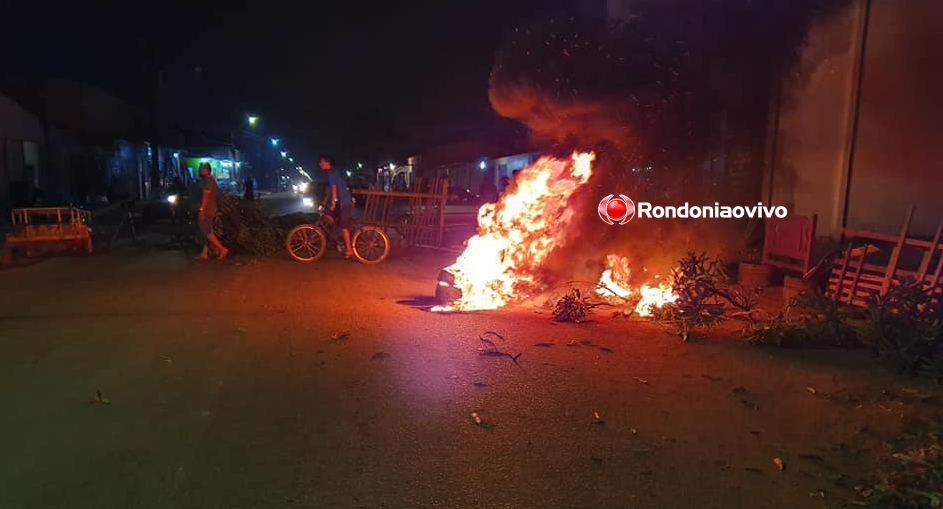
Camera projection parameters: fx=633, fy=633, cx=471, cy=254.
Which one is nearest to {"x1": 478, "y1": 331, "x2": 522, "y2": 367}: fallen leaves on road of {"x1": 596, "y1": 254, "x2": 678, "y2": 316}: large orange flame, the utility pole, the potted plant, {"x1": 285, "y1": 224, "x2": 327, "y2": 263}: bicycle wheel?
{"x1": 596, "y1": 254, "x2": 678, "y2": 316}: large orange flame

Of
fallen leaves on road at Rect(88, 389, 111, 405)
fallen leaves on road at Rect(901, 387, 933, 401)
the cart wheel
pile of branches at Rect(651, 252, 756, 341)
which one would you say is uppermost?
the cart wheel

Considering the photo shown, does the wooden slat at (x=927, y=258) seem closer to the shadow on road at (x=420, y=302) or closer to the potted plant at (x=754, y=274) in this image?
the potted plant at (x=754, y=274)

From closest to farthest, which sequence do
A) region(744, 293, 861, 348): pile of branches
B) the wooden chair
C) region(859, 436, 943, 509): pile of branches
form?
region(859, 436, 943, 509): pile of branches → region(744, 293, 861, 348): pile of branches → the wooden chair

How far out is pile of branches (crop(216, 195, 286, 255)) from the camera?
12887 millimetres

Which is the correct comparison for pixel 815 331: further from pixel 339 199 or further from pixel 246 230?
pixel 246 230

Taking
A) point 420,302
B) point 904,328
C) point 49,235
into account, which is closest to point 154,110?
point 49,235

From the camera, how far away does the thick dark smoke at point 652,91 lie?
9242 millimetres

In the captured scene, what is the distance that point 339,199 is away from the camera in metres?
12.0

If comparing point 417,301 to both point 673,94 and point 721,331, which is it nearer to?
point 721,331

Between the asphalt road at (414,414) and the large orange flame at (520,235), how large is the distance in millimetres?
985

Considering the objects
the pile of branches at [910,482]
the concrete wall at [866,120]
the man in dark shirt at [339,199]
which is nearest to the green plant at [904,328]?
the pile of branches at [910,482]

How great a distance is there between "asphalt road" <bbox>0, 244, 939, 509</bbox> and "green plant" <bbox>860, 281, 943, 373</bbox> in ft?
0.75

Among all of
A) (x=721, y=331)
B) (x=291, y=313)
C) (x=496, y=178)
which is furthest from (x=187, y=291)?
(x=496, y=178)

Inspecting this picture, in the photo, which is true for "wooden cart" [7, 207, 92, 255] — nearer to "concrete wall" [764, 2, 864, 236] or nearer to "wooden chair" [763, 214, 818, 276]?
"wooden chair" [763, 214, 818, 276]
